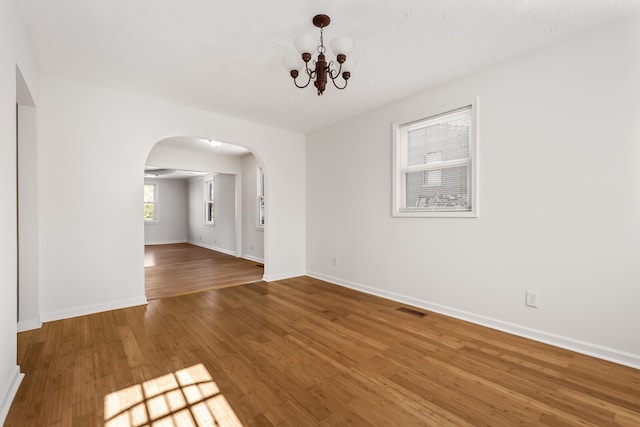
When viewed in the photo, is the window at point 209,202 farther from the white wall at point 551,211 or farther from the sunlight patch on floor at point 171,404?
the sunlight patch on floor at point 171,404

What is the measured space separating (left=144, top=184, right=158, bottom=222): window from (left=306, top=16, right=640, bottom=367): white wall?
31.3ft

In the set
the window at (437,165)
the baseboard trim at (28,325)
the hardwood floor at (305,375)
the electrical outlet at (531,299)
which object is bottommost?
the hardwood floor at (305,375)

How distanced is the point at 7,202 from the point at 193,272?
412 cm

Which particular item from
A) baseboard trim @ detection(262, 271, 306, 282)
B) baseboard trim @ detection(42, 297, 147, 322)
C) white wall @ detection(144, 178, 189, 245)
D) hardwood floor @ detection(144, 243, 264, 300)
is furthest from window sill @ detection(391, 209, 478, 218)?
white wall @ detection(144, 178, 189, 245)

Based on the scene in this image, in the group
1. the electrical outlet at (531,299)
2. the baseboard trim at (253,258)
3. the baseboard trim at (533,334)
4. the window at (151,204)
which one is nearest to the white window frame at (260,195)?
the baseboard trim at (253,258)

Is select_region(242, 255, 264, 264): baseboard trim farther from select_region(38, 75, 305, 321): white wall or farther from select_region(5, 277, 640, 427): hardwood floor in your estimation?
select_region(5, 277, 640, 427): hardwood floor

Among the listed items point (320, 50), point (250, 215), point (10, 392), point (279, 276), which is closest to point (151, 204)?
point (250, 215)

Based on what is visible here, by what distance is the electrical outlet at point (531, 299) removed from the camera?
2.65 meters

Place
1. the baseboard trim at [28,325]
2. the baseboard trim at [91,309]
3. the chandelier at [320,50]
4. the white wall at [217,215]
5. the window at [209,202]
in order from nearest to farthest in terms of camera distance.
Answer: the chandelier at [320,50], the baseboard trim at [28,325], the baseboard trim at [91,309], the white wall at [217,215], the window at [209,202]

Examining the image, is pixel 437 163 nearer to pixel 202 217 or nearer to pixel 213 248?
pixel 213 248

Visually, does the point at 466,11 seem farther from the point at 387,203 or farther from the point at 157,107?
the point at 157,107

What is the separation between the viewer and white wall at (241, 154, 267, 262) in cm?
685

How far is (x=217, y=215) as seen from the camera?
8766mm

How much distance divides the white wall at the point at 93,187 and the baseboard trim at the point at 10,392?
4.52 ft
